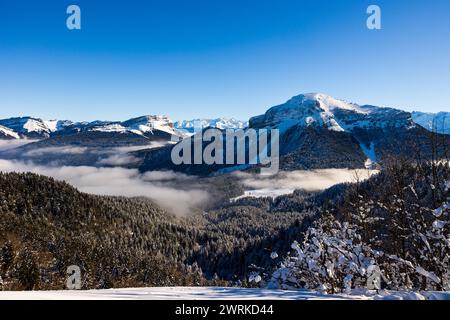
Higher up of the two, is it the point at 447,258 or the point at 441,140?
the point at 441,140

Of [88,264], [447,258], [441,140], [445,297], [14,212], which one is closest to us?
[445,297]
